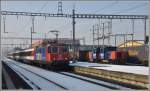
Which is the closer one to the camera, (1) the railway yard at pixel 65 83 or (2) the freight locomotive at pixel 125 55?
(1) the railway yard at pixel 65 83

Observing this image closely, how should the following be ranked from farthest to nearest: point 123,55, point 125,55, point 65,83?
point 125,55 → point 123,55 → point 65,83

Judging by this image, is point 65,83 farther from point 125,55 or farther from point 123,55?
point 125,55

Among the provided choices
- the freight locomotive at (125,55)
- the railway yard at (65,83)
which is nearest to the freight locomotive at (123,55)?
the freight locomotive at (125,55)

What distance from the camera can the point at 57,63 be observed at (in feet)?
103

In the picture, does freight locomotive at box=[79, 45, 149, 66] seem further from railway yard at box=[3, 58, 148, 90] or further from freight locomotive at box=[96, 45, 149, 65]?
railway yard at box=[3, 58, 148, 90]

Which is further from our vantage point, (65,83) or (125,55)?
(125,55)

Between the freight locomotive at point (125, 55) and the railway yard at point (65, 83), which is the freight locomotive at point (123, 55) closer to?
the freight locomotive at point (125, 55)

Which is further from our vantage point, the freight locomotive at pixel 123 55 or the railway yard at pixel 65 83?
the freight locomotive at pixel 123 55

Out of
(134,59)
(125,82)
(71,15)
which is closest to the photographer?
(125,82)

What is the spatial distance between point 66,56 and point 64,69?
1223 millimetres

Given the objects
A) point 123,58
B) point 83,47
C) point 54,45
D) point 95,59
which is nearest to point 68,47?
point 54,45

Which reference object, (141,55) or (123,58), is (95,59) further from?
(141,55)

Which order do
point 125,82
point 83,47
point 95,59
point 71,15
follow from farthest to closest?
point 83,47, point 95,59, point 71,15, point 125,82

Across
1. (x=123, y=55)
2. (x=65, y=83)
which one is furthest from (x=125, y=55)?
(x=65, y=83)
